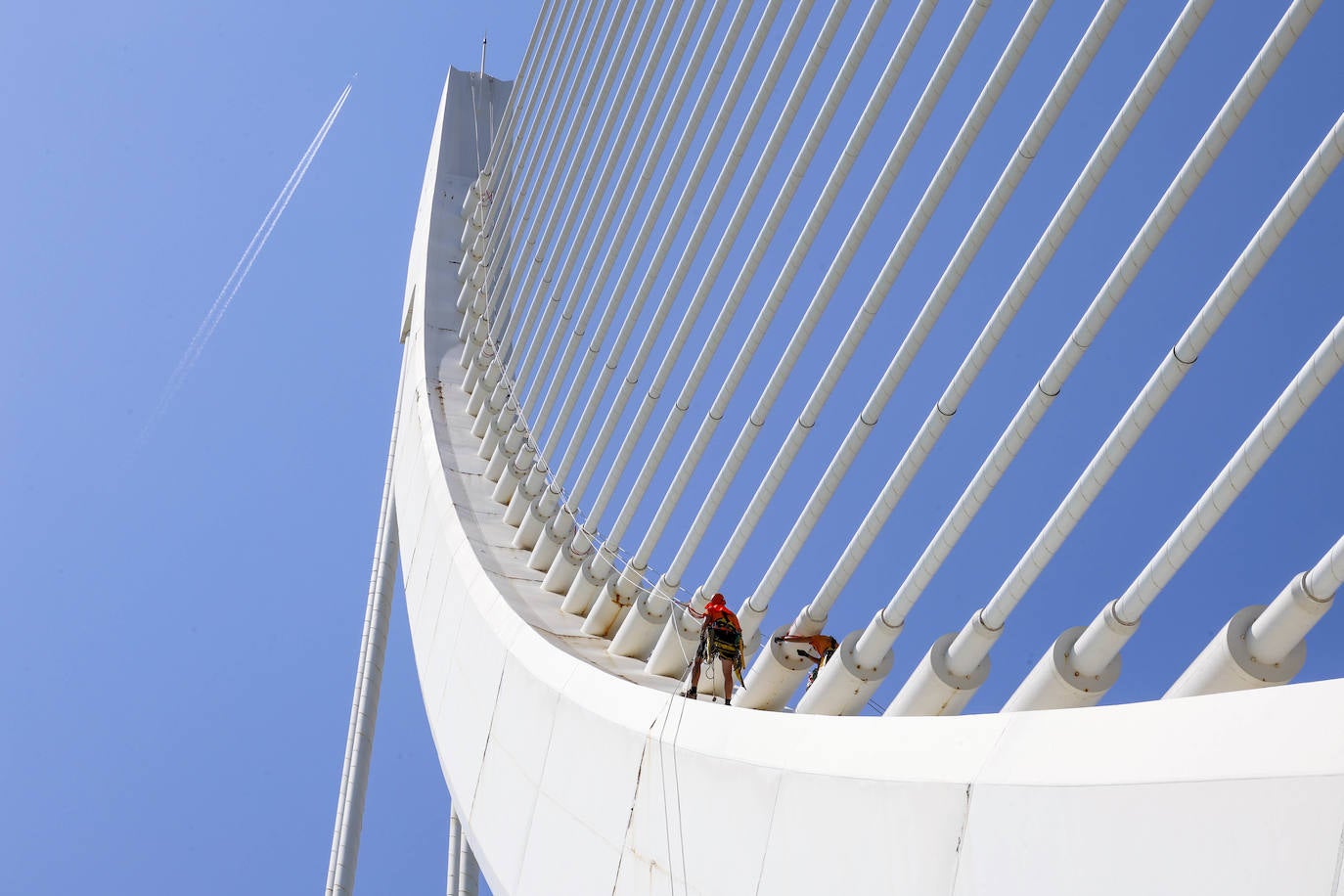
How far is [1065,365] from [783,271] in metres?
1.79

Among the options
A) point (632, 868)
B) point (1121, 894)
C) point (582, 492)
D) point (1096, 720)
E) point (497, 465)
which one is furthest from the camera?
point (497, 465)

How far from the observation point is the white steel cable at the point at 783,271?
13.8ft

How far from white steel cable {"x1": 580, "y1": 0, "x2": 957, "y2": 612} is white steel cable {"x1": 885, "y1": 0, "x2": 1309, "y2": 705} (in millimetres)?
1173

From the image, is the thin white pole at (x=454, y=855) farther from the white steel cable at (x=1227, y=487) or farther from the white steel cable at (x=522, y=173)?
the white steel cable at (x=1227, y=487)

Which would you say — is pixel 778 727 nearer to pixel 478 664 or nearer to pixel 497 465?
pixel 478 664

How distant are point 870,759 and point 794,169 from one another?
7.87ft

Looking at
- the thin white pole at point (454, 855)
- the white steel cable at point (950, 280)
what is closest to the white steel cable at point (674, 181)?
the white steel cable at point (950, 280)

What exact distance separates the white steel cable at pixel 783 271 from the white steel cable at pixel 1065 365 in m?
1.17

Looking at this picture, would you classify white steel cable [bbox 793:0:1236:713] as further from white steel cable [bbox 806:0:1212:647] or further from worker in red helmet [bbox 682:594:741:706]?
worker in red helmet [bbox 682:594:741:706]

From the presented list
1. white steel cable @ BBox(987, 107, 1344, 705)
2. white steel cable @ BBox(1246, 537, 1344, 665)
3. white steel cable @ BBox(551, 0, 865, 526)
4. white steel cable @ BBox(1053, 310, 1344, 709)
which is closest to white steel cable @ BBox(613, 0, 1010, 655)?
white steel cable @ BBox(551, 0, 865, 526)

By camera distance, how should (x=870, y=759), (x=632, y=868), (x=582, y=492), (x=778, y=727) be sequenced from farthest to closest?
1. (x=582, y=492)
2. (x=632, y=868)
3. (x=778, y=727)
4. (x=870, y=759)

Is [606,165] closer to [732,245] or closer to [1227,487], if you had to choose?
[732,245]

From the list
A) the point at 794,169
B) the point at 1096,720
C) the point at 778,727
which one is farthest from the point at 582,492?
the point at 1096,720

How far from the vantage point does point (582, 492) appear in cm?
684
